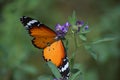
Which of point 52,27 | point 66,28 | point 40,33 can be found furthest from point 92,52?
point 52,27

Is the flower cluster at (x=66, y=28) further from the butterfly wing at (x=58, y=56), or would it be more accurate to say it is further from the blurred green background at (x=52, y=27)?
the blurred green background at (x=52, y=27)

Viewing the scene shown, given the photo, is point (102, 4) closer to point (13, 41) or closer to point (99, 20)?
point (99, 20)

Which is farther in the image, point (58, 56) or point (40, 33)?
point (40, 33)

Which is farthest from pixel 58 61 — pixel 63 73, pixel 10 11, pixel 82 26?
pixel 10 11

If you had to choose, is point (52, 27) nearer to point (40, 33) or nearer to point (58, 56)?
point (40, 33)

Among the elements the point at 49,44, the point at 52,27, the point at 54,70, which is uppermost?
the point at 49,44

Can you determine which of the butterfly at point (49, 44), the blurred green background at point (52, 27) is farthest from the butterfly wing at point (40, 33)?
the blurred green background at point (52, 27)
